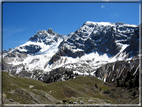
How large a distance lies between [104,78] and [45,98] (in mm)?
163480

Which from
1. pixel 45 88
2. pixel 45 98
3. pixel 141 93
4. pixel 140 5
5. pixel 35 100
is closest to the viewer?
pixel 140 5

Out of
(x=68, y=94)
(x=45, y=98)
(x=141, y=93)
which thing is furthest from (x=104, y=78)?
(x=141, y=93)

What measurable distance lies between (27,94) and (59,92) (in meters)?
26.6

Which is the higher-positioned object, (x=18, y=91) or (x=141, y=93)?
(x=141, y=93)

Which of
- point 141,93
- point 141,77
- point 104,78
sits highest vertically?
point 141,77

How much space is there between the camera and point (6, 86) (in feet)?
184

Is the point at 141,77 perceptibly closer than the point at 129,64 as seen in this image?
Yes

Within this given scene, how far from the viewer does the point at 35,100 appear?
43.0m

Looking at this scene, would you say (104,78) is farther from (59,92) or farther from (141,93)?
(141,93)

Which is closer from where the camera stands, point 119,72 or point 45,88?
point 45,88


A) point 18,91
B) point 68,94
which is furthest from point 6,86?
point 68,94

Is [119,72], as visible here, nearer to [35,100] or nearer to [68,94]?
[68,94]

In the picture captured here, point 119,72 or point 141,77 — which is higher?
point 141,77

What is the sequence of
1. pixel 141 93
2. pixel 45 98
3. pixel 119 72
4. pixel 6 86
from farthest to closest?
pixel 119 72 < pixel 6 86 < pixel 45 98 < pixel 141 93
